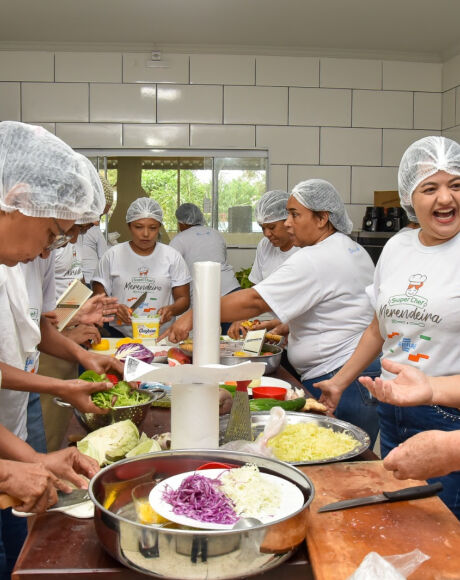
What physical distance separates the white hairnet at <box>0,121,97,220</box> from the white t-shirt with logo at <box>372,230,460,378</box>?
1089 mm

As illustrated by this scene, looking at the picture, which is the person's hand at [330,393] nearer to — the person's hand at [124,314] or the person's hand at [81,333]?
the person's hand at [81,333]

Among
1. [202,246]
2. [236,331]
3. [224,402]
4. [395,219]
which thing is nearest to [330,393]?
[224,402]

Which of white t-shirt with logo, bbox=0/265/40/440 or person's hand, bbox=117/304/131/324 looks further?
person's hand, bbox=117/304/131/324

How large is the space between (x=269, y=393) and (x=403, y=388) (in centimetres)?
74

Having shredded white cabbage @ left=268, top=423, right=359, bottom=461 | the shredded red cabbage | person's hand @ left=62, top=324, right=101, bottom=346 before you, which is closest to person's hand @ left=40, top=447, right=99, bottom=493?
the shredded red cabbage

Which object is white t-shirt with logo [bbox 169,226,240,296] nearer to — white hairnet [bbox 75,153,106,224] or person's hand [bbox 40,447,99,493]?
white hairnet [bbox 75,153,106,224]

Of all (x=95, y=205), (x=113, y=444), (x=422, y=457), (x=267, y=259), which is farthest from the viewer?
(x=267, y=259)

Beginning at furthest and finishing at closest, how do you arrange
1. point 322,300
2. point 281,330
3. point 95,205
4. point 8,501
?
point 281,330, point 322,300, point 95,205, point 8,501

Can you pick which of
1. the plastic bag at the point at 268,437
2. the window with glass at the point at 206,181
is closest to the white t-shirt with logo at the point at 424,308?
the plastic bag at the point at 268,437

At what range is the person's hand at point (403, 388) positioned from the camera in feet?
4.66

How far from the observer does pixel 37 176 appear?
1481 millimetres

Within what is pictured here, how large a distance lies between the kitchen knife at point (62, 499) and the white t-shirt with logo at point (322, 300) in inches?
53.4

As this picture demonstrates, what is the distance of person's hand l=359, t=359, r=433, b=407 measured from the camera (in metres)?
1.42

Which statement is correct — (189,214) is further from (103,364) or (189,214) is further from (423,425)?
(423,425)
